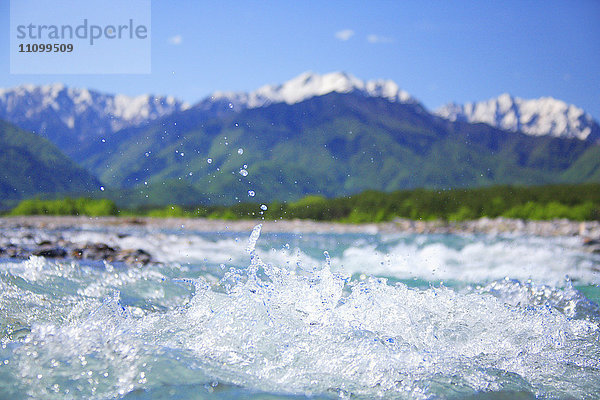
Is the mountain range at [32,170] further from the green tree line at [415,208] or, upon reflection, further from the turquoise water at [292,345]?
the turquoise water at [292,345]

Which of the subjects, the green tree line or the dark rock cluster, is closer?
the dark rock cluster

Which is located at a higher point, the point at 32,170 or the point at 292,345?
the point at 32,170

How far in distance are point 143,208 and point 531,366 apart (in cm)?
6751

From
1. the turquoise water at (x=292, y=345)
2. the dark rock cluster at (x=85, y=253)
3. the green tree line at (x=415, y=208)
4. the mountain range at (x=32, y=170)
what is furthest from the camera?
the mountain range at (x=32, y=170)

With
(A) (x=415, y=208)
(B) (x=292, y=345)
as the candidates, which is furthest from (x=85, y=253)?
(A) (x=415, y=208)

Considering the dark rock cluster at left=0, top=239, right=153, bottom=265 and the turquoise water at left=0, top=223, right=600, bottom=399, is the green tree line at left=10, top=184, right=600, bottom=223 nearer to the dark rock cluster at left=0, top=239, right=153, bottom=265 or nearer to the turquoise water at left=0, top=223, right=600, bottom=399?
the dark rock cluster at left=0, top=239, right=153, bottom=265

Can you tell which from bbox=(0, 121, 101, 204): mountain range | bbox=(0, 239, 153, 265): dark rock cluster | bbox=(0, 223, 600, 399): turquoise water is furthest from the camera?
bbox=(0, 121, 101, 204): mountain range

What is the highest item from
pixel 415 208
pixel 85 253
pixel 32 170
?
pixel 32 170

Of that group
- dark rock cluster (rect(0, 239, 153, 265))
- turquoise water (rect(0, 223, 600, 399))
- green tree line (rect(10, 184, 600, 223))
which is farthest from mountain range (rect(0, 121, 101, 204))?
turquoise water (rect(0, 223, 600, 399))

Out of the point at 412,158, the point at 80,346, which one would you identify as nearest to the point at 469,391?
the point at 80,346

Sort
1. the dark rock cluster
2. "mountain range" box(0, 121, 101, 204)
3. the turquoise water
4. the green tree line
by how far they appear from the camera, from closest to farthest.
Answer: the turquoise water < the dark rock cluster < the green tree line < "mountain range" box(0, 121, 101, 204)

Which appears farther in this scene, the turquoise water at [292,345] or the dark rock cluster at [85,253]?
the dark rock cluster at [85,253]

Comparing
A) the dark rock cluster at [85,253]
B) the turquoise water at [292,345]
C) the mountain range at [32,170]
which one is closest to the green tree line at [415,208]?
the mountain range at [32,170]

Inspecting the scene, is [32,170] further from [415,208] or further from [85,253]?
[85,253]
